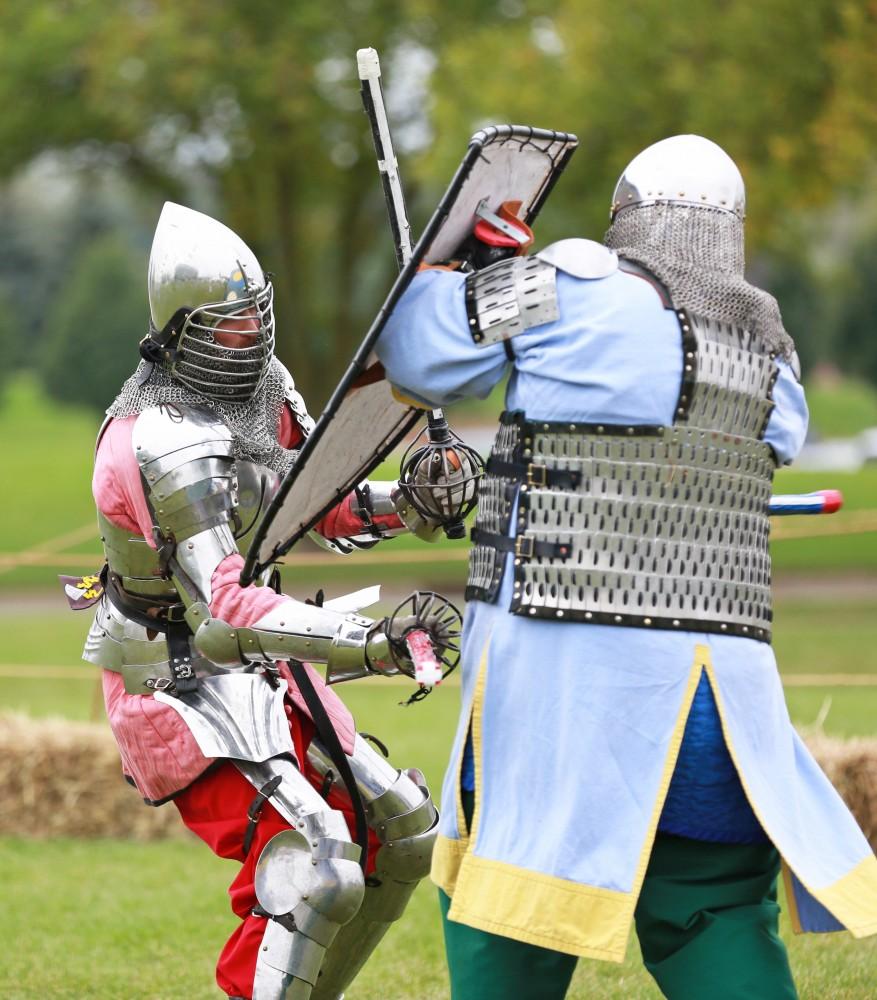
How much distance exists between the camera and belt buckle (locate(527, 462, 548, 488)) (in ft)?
10.4

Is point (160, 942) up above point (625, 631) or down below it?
below

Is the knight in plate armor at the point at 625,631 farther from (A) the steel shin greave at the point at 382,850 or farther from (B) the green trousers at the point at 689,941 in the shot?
(A) the steel shin greave at the point at 382,850

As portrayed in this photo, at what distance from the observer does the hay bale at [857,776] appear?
6.44 meters

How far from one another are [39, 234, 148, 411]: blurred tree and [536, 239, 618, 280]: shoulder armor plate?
3723 centimetres

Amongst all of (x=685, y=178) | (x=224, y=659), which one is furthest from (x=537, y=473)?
(x=224, y=659)

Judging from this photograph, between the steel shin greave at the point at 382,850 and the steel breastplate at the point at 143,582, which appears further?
the steel shin greave at the point at 382,850

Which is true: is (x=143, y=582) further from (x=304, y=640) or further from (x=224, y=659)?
(x=304, y=640)

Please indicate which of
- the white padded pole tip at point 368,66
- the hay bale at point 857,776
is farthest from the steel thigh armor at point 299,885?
the hay bale at point 857,776

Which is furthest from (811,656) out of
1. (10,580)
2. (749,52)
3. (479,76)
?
(10,580)

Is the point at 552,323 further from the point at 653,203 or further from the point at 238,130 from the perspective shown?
the point at 238,130

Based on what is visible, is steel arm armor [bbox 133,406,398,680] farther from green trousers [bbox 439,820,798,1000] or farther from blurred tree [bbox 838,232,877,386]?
blurred tree [bbox 838,232,877,386]

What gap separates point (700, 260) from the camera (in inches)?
128

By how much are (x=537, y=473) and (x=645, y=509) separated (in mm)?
210

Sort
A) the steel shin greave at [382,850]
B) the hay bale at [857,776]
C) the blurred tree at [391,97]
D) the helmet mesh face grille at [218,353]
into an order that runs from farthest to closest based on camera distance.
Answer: the blurred tree at [391,97] → the hay bale at [857,776] → the steel shin greave at [382,850] → the helmet mesh face grille at [218,353]
